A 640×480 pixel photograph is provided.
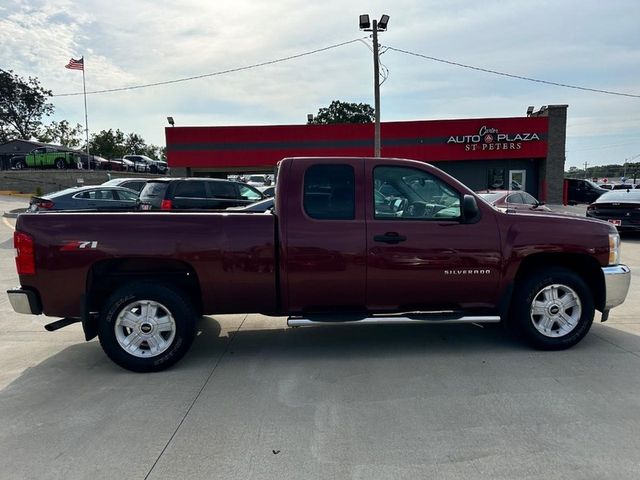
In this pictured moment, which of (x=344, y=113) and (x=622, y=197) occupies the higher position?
(x=344, y=113)

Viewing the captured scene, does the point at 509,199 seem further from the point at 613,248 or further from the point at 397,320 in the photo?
the point at 397,320

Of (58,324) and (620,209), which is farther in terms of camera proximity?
(620,209)

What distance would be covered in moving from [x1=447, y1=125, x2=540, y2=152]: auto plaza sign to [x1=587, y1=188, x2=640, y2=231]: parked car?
12.3 m

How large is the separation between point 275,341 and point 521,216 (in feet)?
9.33

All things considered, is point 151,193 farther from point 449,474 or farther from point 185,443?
point 449,474

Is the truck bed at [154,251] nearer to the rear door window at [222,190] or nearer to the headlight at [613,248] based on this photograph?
the headlight at [613,248]

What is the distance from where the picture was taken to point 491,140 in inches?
1003

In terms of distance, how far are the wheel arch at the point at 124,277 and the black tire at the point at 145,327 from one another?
0.16 meters

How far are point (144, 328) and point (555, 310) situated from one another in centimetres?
394

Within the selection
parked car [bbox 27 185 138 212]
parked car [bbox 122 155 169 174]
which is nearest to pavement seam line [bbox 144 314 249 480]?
parked car [bbox 27 185 138 212]

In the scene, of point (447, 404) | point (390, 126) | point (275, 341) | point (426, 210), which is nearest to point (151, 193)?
point (275, 341)

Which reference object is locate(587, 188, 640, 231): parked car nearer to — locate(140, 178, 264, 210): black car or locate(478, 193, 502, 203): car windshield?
locate(478, 193, 502, 203): car windshield

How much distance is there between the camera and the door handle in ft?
14.0

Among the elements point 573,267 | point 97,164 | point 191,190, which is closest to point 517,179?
point 191,190
